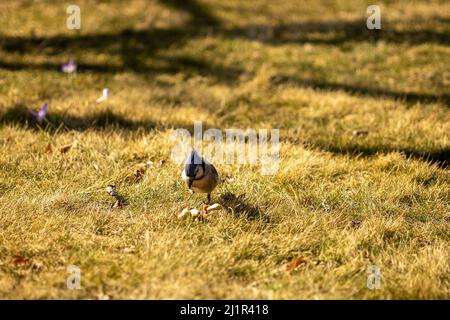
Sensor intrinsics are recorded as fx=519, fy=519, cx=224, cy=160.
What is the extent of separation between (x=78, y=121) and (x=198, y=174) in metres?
2.89

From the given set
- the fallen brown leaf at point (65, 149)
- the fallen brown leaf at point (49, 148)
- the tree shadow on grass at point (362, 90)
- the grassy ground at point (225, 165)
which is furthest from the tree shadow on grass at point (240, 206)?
the tree shadow on grass at point (362, 90)

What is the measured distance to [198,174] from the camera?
411 cm

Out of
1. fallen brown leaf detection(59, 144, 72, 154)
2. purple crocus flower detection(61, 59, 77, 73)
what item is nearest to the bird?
fallen brown leaf detection(59, 144, 72, 154)

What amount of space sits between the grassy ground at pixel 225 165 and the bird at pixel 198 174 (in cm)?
26

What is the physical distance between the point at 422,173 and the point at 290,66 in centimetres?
412

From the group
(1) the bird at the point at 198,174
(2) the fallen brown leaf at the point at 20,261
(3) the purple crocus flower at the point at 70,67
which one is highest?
(3) the purple crocus flower at the point at 70,67

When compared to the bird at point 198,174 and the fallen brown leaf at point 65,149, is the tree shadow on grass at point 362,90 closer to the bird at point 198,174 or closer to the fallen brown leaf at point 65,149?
the fallen brown leaf at point 65,149

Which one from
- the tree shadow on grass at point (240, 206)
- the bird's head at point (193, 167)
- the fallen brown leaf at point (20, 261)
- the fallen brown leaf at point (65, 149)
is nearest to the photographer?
the fallen brown leaf at point (20, 261)

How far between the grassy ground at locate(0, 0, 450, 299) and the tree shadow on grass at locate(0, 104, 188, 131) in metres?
0.03

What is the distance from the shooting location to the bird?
13.3ft

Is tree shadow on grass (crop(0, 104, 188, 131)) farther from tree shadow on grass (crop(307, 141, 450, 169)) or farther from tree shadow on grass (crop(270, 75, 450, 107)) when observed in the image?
tree shadow on grass (crop(270, 75, 450, 107))

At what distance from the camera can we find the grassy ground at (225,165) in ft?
12.0

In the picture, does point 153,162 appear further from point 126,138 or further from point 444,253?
point 444,253

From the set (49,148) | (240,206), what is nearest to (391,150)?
(240,206)
